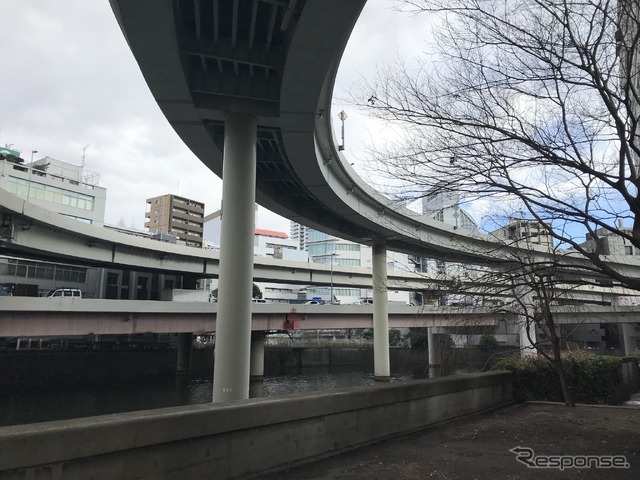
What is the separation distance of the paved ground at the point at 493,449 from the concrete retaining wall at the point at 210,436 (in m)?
0.30

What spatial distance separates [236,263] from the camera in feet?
47.4

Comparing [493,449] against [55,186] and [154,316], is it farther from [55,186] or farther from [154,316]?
[55,186]

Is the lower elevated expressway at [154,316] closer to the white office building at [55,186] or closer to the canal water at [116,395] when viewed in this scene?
the canal water at [116,395]

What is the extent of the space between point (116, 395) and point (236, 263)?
20809mm

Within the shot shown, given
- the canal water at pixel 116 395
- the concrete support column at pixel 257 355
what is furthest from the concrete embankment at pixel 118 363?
the concrete support column at pixel 257 355

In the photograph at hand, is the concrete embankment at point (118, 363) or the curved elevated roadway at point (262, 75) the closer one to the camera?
the curved elevated roadway at point (262, 75)

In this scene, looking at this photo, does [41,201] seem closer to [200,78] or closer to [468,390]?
[200,78]

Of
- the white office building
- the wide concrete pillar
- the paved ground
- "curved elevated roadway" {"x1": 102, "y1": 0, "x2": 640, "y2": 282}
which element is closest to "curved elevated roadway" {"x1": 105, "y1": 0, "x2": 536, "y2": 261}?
"curved elevated roadway" {"x1": 102, "y1": 0, "x2": 640, "y2": 282}

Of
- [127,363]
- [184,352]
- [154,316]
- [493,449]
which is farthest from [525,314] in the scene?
[127,363]

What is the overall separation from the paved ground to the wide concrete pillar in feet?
21.0

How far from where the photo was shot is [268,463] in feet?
19.8

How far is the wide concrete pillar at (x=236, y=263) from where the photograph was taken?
1382 centimetres

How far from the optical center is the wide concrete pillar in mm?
13820

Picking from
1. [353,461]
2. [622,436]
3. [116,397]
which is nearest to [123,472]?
[353,461]
